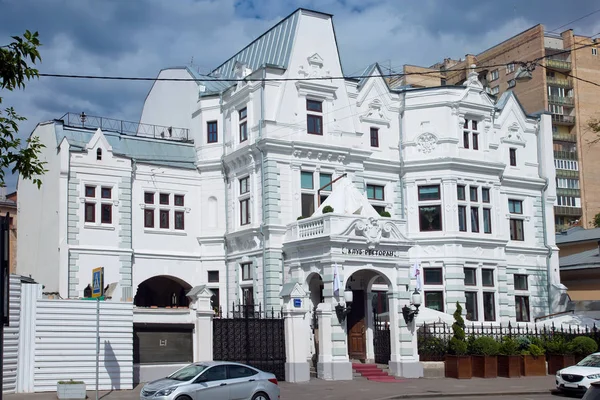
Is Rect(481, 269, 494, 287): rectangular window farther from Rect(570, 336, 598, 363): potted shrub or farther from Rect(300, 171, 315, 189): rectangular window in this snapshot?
Rect(300, 171, 315, 189): rectangular window

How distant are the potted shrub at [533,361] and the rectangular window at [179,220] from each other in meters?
17.0

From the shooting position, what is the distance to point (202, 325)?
Result: 1101 inches

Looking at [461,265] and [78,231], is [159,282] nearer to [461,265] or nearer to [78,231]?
[78,231]

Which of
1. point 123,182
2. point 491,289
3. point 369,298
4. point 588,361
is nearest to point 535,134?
point 491,289

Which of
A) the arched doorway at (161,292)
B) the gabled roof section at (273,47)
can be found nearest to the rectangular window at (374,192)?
the gabled roof section at (273,47)

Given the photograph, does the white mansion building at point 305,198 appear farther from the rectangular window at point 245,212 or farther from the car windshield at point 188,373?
the car windshield at point 188,373

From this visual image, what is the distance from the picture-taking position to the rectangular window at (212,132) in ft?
132

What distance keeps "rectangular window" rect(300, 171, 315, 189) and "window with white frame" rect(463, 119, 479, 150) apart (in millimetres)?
9170

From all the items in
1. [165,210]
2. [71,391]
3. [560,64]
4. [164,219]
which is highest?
[560,64]

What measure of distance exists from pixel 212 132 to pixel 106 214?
7185 millimetres

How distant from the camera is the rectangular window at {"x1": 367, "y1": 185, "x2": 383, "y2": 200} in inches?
1595

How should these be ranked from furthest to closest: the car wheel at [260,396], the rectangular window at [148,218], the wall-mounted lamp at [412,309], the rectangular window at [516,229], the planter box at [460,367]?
1. the rectangular window at [516,229]
2. the rectangular window at [148,218]
3. the planter box at [460,367]
4. the wall-mounted lamp at [412,309]
5. the car wheel at [260,396]

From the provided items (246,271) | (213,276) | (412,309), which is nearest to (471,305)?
(412,309)

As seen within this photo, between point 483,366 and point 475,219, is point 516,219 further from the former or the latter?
point 483,366
